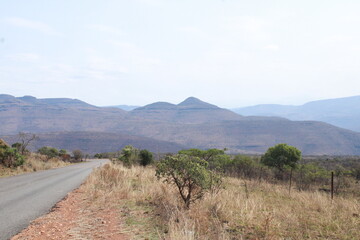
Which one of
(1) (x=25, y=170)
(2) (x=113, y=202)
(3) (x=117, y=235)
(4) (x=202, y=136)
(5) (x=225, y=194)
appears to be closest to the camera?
(3) (x=117, y=235)

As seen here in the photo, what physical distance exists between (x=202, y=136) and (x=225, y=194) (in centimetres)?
14409

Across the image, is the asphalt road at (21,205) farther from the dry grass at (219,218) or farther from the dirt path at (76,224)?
the dry grass at (219,218)

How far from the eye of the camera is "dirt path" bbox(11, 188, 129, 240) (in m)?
5.92

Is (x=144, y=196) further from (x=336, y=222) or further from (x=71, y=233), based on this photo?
(x=336, y=222)

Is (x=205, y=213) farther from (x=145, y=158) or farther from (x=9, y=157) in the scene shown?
(x=145, y=158)

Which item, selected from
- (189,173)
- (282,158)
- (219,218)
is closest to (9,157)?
(189,173)

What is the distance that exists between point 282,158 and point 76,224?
29819 millimetres

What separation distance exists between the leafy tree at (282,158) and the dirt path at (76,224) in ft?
92.0

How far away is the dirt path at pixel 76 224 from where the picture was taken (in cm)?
592

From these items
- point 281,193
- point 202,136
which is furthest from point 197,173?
point 202,136

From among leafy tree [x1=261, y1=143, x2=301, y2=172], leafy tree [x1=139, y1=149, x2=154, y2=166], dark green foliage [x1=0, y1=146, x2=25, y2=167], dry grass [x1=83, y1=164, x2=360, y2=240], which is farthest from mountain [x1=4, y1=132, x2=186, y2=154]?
dry grass [x1=83, y1=164, x2=360, y2=240]

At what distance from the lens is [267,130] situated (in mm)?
160125

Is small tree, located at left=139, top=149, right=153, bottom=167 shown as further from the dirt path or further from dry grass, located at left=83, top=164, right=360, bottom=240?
the dirt path

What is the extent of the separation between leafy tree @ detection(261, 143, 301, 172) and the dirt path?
28049mm
